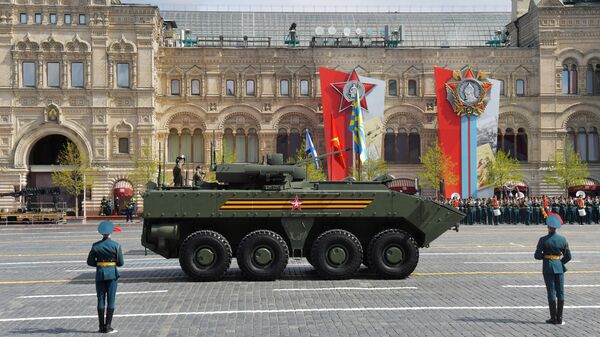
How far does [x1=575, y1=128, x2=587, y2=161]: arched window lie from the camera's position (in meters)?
62.9

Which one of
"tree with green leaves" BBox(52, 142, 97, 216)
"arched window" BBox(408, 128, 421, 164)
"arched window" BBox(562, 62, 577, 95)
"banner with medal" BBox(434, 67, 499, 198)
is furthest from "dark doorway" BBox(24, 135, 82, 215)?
"arched window" BBox(562, 62, 577, 95)

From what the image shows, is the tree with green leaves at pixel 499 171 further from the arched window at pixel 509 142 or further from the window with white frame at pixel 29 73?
the window with white frame at pixel 29 73

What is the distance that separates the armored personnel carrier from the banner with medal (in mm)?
39869

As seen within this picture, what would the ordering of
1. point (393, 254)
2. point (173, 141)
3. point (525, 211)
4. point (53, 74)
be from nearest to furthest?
point (393, 254) → point (525, 211) → point (53, 74) → point (173, 141)

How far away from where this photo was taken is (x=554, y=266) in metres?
13.7

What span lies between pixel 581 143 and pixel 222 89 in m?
27.4

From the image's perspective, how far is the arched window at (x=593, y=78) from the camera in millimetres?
62344

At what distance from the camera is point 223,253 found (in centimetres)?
1906

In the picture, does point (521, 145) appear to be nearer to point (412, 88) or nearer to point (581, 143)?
point (581, 143)

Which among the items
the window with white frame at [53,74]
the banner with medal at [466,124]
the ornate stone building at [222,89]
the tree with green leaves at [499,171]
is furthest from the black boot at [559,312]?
the window with white frame at [53,74]

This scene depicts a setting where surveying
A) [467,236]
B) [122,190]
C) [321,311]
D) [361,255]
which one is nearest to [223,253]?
[361,255]

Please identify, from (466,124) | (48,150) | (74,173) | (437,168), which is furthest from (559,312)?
(48,150)

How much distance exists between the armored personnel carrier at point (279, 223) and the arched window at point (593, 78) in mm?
46965

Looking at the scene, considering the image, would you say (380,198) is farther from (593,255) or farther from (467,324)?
(593,255)
